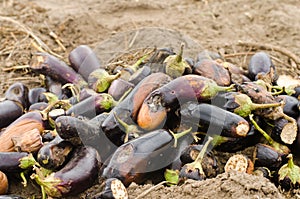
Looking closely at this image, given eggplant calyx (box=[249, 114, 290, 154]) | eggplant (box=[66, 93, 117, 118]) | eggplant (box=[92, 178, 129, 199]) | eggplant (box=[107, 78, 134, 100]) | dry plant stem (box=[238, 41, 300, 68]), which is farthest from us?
dry plant stem (box=[238, 41, 300, 68])

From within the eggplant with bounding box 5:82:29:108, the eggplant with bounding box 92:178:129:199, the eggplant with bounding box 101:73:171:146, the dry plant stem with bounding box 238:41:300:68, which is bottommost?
the dry plant stem with bounding box 238:41:300:68

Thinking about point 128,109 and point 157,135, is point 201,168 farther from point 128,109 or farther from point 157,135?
point 128,109

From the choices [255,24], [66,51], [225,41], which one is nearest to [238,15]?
[255,24]

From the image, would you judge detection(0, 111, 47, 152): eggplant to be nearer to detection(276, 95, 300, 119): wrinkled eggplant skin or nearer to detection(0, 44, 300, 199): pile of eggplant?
detection(0, 44, 300, 199): pile of eggplant

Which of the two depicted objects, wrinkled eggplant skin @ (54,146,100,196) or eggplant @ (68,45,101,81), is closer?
wrinkled eggplant skin @ (54,146,100,196)

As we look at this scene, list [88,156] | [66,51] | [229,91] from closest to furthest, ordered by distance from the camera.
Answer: [88,156]
[229,91]
[66,51]

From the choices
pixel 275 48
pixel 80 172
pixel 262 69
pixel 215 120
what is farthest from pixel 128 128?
pixel 275 48

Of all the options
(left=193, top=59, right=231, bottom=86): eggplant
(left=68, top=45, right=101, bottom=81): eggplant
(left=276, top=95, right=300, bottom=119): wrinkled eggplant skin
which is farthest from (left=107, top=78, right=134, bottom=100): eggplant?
(left=276, top=95, right=300, bottom=119): wrinkled eggplant skin

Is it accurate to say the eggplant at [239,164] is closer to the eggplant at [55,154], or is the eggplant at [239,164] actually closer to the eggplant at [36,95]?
the eggplant at [55,154]

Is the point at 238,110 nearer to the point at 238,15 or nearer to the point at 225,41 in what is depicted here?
the point at 225,41
